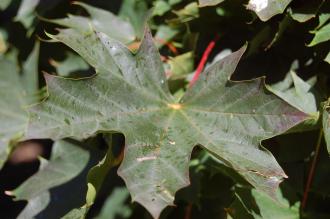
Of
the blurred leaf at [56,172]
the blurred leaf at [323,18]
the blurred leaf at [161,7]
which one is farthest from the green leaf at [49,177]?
the blurred leaf at [323,18]

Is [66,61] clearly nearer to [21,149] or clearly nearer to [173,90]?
[173,90]

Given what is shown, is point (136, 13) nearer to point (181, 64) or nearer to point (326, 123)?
point (181, 64)

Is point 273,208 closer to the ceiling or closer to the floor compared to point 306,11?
closer to the floor

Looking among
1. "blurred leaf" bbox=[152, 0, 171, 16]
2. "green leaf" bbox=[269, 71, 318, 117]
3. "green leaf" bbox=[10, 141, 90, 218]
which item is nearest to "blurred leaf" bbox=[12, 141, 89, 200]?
"green leaf" bbox=[10, 141, 90, 218]

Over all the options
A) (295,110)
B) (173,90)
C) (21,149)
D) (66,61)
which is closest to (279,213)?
(295,110)

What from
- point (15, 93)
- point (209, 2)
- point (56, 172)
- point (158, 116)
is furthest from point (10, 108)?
point (209, 2)

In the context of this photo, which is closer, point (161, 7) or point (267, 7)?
point (267, 7)

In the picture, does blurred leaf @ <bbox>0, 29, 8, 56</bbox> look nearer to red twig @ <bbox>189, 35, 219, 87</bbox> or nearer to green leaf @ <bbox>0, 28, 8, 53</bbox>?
green leaf @ <bbox>0, 28, 8, 53</bbox>
